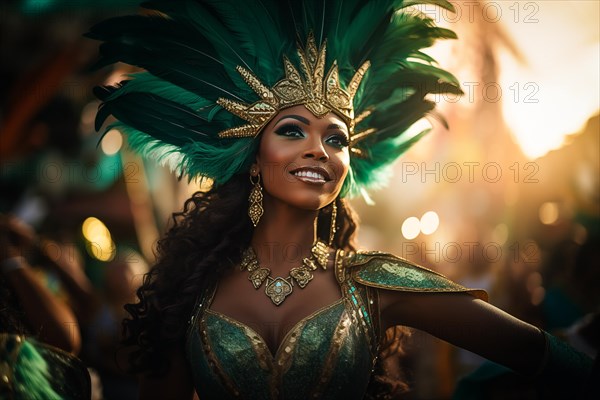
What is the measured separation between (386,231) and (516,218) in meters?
5.57

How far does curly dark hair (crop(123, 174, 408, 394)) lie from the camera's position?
297 cm

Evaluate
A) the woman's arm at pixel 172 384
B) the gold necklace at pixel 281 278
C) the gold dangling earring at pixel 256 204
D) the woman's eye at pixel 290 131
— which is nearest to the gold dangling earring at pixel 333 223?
the gold necklace at pixel 281 278

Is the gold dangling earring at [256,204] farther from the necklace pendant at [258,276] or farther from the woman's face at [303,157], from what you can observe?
the necklace pendant at [258,276]

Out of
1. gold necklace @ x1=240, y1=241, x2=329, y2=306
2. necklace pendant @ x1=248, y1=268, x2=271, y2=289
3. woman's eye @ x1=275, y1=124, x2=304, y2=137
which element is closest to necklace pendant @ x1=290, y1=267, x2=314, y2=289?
gold necklace @ x1=240, y1=241, x2=329, y2=306

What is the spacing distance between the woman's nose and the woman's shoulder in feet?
1.82

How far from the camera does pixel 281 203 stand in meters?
2.99

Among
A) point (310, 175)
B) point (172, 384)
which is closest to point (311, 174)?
point (310, 175)

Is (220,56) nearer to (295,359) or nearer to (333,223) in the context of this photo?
(333,223)

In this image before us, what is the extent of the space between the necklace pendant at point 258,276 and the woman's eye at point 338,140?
27.4 inches

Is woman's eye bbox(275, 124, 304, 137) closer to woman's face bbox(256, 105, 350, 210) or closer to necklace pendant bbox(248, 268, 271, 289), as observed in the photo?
woman's face bbox(256, 105, 350, 210)

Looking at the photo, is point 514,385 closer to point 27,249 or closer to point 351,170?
point 351,170

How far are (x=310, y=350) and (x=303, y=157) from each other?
87 centimetres

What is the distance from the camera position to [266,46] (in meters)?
2.99

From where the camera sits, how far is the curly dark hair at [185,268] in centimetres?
297
